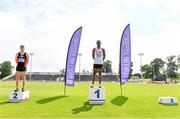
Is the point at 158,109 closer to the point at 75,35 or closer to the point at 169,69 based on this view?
the point at 75,35

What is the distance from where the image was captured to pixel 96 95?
1402 cm

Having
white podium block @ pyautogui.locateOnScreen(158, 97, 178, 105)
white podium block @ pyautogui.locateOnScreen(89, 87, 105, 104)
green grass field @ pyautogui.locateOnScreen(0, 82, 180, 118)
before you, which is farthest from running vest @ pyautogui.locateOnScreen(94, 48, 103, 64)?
white podium block @ pyautogui.locateOnScreen(158, 97, 178, 105)

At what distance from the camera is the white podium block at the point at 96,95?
45.8 feet

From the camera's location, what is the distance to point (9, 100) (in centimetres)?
1474

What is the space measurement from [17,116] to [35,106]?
68.0 inches

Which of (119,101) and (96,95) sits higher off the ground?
(96,95)

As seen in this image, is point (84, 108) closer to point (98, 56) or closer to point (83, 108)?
point (83, 108)

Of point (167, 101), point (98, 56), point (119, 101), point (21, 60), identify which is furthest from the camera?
point (21, 60)

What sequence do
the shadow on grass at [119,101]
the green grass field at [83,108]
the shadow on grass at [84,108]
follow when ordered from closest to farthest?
1. the green grass field at [83,108]
2. the shadow on grass at [84,108]
3. the shadow on grass at [119,101]

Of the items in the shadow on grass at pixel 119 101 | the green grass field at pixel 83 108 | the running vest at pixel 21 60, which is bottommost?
the green grass field at pixel 83 108

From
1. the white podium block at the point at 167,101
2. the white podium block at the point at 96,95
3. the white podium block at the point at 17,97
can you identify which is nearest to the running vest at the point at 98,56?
the white podium block at the point at 96,95

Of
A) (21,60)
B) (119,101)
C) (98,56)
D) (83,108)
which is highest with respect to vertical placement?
(98,56)

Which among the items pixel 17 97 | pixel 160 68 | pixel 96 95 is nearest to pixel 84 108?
pixel 96 95

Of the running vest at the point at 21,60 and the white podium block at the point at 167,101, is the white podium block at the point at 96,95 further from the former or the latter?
the running vest at the point at 21,60
